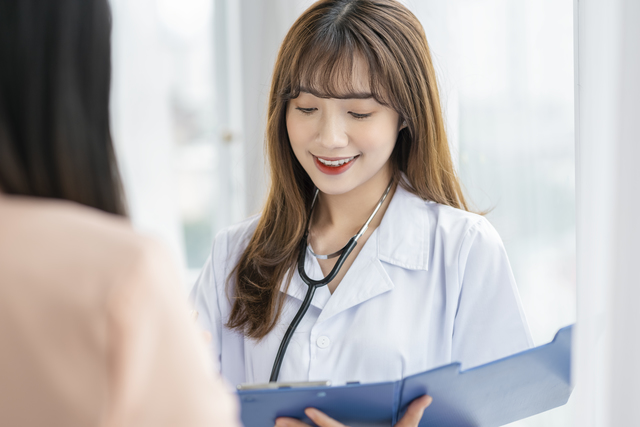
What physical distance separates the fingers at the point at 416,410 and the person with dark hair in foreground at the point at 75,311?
A: 49cm

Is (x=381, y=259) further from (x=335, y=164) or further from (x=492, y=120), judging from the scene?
(x=492, y=120)

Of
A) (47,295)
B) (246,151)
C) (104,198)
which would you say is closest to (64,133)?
(104,198)

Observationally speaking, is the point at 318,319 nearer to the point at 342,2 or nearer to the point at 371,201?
the point at 371,201

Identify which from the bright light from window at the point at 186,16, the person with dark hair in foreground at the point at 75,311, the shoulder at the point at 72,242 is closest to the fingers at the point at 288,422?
the person with dark hair in foreground at the point at 75,311

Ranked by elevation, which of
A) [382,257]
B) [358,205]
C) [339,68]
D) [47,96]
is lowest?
[382,257]

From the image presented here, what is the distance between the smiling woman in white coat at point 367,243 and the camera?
1.25 meters

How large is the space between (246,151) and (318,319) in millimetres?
1201

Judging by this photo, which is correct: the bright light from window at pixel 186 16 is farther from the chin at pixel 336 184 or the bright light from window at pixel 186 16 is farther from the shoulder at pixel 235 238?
the chin at pixel 336 184

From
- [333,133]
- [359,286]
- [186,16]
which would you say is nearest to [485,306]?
[359,286]

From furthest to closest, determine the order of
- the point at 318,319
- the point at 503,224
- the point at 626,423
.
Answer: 1. the point at 503,224
2. the point at 318,319
3. the point at 626,423

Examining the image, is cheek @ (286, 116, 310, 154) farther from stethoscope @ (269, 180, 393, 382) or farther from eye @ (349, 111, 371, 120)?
stethoscope @ (269, 180, 393, 382)

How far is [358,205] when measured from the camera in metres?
1.45

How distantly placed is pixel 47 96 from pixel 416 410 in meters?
0.75

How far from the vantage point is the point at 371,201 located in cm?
145
